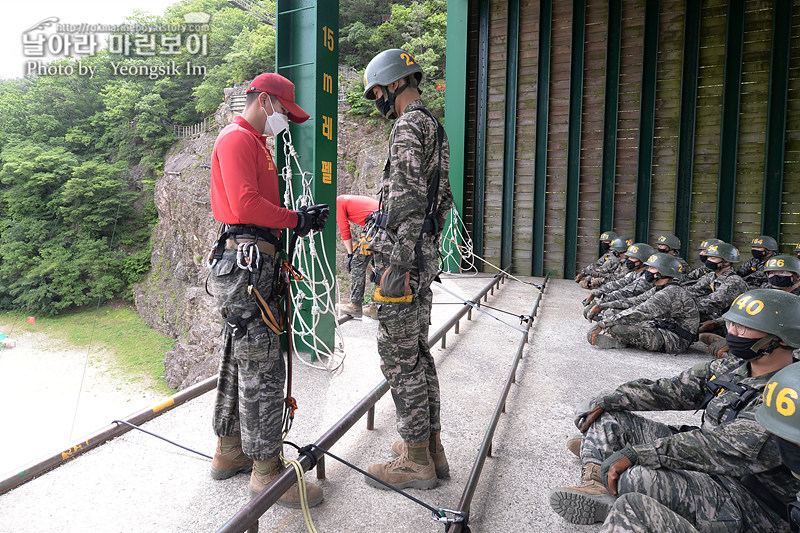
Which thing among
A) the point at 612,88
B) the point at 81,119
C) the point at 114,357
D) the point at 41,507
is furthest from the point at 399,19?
the point at 41,507

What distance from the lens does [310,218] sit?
2500 mm

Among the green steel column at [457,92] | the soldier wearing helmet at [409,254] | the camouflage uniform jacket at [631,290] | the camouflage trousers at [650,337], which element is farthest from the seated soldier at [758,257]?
the soldier wearing helmet at [409,254]

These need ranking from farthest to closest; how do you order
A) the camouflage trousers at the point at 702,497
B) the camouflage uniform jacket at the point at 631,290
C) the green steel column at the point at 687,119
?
the green steel column at the point at 687,119
the camouflage uniform jacket at the point at 631,290
the camouflage trousers at the point at 702,497

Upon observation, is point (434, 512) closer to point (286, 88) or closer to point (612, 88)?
point (286, 88)

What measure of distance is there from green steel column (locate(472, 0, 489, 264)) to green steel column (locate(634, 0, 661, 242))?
3.09m

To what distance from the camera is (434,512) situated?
1936 millimetres

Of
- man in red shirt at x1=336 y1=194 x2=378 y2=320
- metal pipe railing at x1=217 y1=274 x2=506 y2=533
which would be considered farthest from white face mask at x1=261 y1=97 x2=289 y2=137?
man in red shirt at x1=336 y1=194 x2=378 y2=320

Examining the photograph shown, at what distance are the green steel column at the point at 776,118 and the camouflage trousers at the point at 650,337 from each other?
5338 mm

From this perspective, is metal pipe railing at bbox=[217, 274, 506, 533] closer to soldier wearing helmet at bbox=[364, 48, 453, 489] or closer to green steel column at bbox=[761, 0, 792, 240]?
soldier wearing helmet at bbox=[364, 48, 453, 489]

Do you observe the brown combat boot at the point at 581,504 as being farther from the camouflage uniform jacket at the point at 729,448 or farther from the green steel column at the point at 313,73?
the green steel column at the point at 313,73

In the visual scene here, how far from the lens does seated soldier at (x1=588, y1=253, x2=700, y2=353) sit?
4996mm

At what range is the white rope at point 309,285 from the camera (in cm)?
377

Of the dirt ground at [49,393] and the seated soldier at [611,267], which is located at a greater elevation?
the seated soldier at [611,267]

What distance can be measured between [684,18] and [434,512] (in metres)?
10.5
